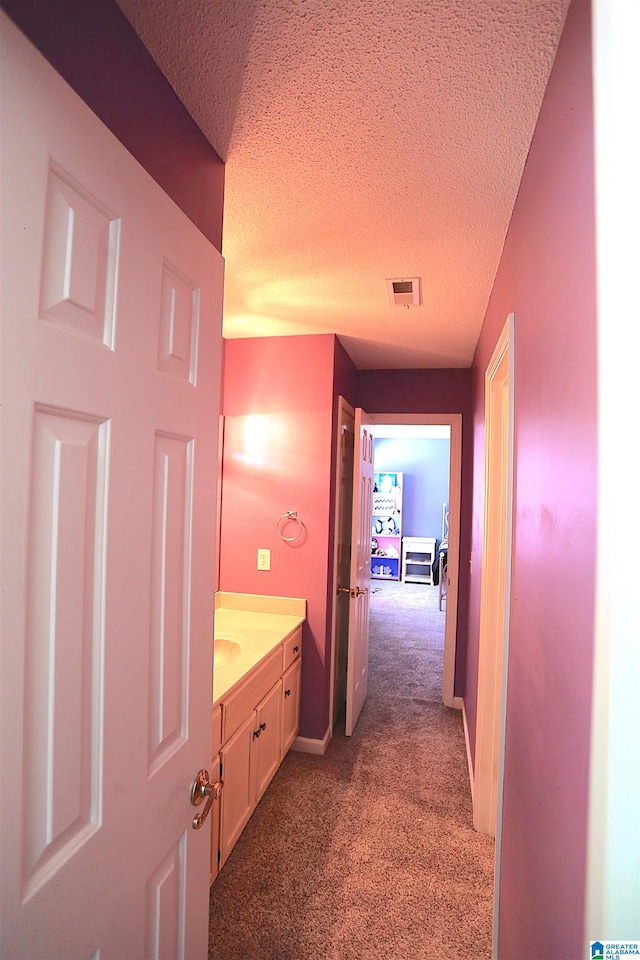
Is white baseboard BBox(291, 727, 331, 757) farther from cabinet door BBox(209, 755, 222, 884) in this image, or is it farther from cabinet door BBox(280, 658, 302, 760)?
cabinet door BBox(209, 755, 222, 884)

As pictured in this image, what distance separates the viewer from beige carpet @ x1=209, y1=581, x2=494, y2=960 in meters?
1.56

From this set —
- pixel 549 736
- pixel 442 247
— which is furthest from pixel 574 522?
pixel 442 247

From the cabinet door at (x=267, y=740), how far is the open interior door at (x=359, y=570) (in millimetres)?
645

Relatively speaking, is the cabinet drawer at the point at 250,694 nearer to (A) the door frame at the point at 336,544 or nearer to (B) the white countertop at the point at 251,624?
(B) the white countertop at the point at 251,624

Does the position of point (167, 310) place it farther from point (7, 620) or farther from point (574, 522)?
point (574, 522)

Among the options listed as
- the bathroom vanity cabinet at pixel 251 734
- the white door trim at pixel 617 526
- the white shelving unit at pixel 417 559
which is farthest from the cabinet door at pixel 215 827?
the white shelving unit at pixel 417 559

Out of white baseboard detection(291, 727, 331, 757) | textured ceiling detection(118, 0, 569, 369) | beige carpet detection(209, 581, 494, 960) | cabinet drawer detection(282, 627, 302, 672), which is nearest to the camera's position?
textured ceiling detection(118, 0, 569, 369)

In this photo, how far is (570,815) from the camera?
704 millimetres

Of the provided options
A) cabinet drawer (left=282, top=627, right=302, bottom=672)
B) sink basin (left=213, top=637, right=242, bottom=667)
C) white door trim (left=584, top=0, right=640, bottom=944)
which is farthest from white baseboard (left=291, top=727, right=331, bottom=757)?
white door trim (left=584, top=0, right=640, bottom=944)

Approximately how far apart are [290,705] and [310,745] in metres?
0.36

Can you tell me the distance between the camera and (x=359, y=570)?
3.07 meters

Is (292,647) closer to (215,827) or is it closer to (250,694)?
(250,694)

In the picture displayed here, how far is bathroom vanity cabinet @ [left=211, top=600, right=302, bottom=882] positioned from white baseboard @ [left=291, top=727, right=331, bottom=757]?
0.26 feet

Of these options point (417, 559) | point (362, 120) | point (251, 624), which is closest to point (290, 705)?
point (251, 624)
